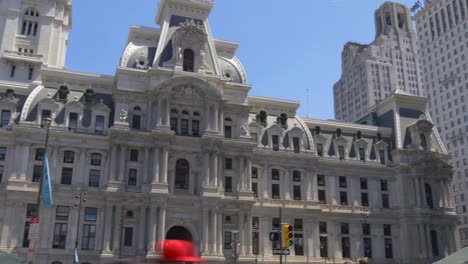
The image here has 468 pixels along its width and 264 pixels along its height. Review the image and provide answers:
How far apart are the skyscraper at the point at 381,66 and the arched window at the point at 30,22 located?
110 m

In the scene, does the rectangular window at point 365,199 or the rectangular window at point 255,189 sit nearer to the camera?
the rectangular window at point 255,189

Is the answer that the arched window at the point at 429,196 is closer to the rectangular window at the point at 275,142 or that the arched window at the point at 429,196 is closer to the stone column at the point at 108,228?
the rectangular window at the point at 275,142

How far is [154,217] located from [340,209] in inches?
1086

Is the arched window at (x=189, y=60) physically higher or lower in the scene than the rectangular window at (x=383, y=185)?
higher

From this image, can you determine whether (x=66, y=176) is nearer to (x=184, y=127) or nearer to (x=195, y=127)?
(x=184, y=127)

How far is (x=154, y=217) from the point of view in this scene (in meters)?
54.8

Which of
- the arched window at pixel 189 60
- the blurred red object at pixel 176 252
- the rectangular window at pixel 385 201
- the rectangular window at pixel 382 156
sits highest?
the arched window at pixel 189 60

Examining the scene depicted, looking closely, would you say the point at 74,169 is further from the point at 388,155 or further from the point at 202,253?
the point at 388,155

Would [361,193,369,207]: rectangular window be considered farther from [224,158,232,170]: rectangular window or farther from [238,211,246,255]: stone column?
[224,158,232,170]: rectangular window

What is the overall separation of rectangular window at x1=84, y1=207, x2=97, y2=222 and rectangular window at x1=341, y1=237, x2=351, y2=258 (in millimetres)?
33217

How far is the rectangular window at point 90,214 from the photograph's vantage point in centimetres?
5624

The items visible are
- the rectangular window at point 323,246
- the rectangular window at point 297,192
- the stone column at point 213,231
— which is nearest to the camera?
the stone column at point 213,231

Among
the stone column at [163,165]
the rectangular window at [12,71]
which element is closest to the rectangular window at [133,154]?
the stone column at [163,165]

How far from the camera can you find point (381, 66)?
170250 millimetres
